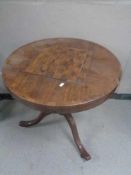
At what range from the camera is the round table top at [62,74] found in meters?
0.90

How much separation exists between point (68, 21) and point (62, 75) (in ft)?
1.64

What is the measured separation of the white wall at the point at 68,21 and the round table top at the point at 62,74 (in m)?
0.15

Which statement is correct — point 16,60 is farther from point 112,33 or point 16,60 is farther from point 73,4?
point 112,33

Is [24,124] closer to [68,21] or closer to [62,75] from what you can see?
[62,75]

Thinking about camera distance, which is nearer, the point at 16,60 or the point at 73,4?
the point at 16,60

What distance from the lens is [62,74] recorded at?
1033 mm

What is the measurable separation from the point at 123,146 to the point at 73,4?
38.6 inches

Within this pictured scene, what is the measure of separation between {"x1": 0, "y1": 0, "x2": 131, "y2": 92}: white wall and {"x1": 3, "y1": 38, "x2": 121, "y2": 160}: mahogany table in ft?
0.47

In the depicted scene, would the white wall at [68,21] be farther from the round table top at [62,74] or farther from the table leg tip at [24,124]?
the table leg tip at [24,124]

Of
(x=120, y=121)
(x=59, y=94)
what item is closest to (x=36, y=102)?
(x=59, y=94)

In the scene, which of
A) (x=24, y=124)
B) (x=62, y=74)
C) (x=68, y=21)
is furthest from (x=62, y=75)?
(x=24, y=124)

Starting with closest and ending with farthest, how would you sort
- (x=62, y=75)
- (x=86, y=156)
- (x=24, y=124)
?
(x=62, y=75)
(x=86, y=156)
(x=24, y=124)

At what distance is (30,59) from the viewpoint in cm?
114

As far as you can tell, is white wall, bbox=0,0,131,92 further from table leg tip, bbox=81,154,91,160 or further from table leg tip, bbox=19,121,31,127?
table leg tip, bbox=81,154,91,160
